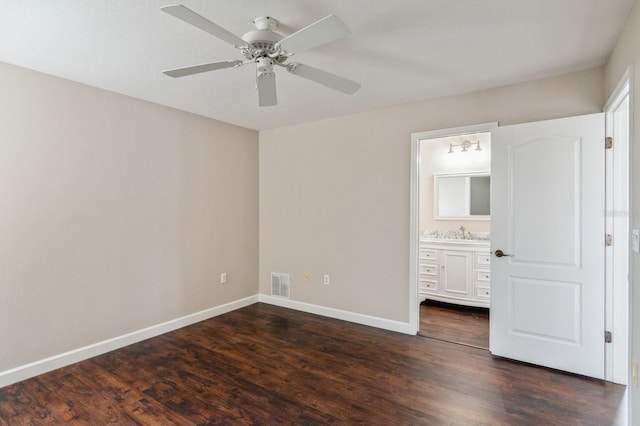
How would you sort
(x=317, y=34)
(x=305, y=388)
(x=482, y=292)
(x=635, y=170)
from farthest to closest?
(x=482, y=292) < (x=305, y=388) < (x=635, y=170) < (x=317, y=34)

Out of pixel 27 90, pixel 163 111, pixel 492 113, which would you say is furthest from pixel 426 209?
pixel 27 90

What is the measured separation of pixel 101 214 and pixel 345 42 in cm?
264

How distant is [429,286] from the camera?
183 inches

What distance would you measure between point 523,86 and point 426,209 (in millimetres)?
2464

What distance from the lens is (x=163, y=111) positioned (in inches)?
139

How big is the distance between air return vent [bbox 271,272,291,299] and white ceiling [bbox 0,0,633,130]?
2.40 metres

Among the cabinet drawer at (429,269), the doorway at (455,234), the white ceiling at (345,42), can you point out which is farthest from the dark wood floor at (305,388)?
the white ceiling at (345,42)

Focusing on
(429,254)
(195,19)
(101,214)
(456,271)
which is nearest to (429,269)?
(429,254)

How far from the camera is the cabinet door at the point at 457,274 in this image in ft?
14.2

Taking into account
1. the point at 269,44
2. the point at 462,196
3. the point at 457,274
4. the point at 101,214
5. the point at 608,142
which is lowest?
the point at 457,274

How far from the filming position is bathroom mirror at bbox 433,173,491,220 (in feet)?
15.3

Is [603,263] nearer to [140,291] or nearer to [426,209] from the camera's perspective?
[426,209]

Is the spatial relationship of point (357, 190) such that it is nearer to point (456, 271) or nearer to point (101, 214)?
point (456, 271)

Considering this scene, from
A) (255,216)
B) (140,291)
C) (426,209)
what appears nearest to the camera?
(140,291)
